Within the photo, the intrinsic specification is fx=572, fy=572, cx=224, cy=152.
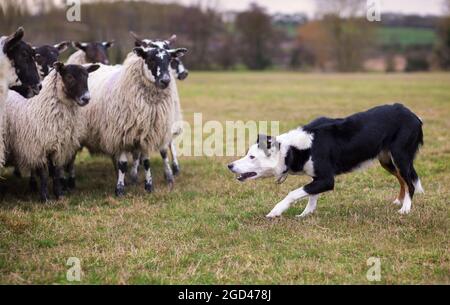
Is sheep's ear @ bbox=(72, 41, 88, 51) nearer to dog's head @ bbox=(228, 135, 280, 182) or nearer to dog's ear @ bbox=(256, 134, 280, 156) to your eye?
dog's head @ bbox=(228, 135, 280, 182)

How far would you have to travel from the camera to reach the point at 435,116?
744 inches

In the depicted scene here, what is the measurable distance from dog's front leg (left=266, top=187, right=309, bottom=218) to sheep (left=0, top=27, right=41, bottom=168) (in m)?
3.49

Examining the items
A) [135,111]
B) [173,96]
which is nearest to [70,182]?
[135,111]

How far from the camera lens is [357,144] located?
296 inches

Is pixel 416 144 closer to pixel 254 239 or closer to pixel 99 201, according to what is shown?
pixel 254 239

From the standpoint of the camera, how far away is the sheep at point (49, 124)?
873 centimetres

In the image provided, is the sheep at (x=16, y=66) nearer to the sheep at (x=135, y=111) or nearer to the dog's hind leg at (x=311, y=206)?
the sheep at (x=135, y=111)

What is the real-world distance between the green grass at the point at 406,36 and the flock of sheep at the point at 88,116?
2864 inches

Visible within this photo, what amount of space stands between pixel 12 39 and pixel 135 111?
2.64m

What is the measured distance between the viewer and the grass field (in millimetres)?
5672

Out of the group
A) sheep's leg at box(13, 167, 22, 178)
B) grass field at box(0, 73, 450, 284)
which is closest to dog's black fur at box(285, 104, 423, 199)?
grass field at box(0, 73, 450, 284)

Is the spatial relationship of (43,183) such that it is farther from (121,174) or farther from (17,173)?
(17,173)

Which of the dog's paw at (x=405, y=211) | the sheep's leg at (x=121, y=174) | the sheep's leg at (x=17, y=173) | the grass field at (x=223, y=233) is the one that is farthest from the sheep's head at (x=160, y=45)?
the dog's paw at (x=405, y=211)
